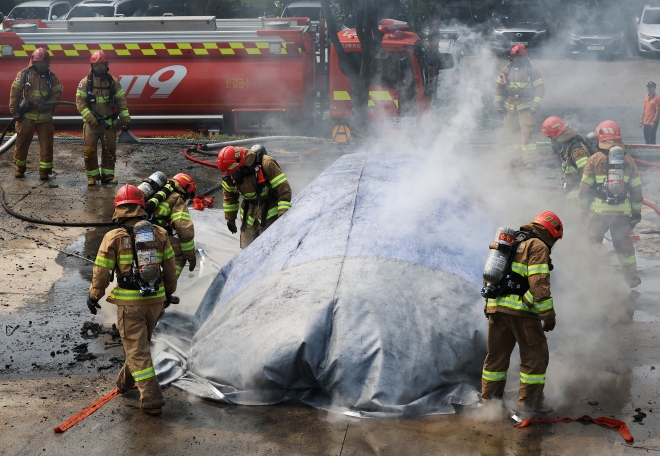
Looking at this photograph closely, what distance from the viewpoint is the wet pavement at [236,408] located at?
4840 mm

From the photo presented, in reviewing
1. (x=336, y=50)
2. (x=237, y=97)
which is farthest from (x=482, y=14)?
(x=237, y=97)

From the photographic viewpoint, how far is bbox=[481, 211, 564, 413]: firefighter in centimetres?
A: 507

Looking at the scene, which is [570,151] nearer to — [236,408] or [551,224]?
[551,224]

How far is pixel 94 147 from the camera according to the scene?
10969mm

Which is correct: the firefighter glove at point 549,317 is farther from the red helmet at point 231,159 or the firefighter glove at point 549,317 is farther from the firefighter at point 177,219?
the red helmet at point 231,159

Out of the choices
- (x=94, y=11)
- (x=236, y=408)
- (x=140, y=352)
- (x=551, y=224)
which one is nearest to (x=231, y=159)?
(x=140, y=352)

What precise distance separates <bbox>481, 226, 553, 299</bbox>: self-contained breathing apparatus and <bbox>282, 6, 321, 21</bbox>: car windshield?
1518 cm

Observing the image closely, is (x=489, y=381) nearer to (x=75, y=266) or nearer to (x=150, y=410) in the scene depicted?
(x=150, y=410)

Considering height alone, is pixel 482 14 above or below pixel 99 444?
above

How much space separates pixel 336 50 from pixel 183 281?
21.0 ft

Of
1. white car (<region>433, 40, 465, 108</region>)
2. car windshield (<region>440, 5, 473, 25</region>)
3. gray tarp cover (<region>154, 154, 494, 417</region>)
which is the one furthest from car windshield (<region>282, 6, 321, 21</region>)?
gray tarp cover (<region>154, 154, 494, 417</region>)

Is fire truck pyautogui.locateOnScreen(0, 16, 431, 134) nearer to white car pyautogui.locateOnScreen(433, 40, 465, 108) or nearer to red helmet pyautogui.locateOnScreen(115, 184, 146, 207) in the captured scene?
white car pyautogui.locateOnScreen(433, 40, 465, 108)

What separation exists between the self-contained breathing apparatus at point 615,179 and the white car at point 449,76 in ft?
22.8

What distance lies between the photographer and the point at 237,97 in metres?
13.9
